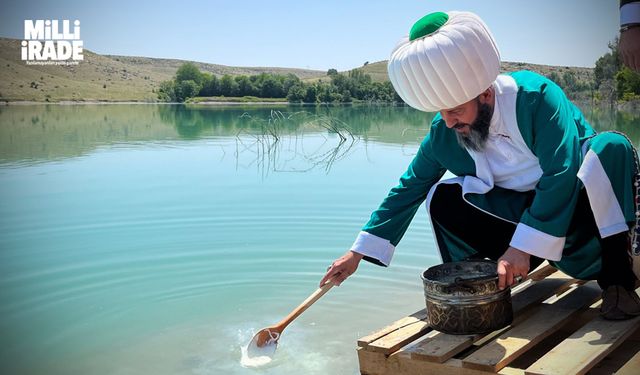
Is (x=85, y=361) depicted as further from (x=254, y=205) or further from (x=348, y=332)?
(x=254, y=205)

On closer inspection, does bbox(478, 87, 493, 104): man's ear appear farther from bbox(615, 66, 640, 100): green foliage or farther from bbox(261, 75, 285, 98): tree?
bbox(261, 75, 285, 98): tree

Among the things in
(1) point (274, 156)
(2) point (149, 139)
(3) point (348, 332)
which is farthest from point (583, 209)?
(2) point (149, 139)

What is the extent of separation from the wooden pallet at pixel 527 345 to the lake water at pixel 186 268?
763 millimetres

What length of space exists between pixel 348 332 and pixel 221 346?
24.2 inches

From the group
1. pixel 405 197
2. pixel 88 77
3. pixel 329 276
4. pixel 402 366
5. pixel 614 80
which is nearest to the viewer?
pixel 402 366

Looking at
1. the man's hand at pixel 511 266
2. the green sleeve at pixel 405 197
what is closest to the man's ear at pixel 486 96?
the green sleeve at pixel 405 197

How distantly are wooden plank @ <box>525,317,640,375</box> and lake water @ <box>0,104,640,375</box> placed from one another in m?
1.12

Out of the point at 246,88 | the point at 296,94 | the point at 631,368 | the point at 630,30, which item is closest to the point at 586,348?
the point at 631,368

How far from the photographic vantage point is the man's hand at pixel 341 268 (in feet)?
9.22

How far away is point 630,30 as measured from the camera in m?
2.62

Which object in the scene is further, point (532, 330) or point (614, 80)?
point (614, 80)

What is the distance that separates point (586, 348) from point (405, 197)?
0.93 meters

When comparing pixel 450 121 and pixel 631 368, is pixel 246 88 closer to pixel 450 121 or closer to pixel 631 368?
pixel 450 121

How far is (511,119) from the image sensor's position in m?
2.58
